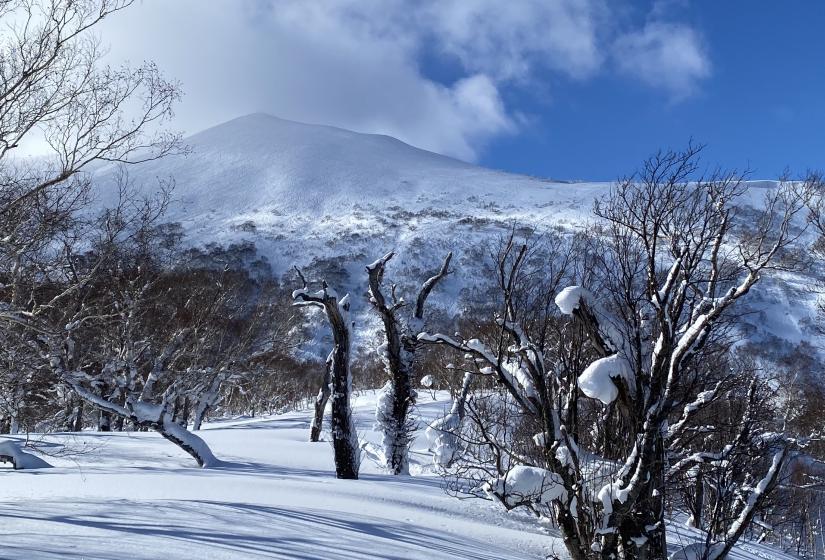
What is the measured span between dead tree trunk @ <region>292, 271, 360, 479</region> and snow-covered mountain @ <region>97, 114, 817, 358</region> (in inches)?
1914

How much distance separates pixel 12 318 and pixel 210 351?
2241cm

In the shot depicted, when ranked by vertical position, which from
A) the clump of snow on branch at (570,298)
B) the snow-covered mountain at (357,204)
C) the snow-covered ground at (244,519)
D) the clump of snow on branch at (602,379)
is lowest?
the snow-covered ground at (244,519)

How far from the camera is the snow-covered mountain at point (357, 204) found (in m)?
78.0

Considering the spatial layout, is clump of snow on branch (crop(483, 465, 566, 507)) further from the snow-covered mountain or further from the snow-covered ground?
the snow-covered mountain

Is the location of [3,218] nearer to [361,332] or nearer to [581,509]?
[581,509]

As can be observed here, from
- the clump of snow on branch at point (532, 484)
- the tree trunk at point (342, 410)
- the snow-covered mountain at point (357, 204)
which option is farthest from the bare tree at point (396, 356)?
the snow-covered mountain at point (357, 204)

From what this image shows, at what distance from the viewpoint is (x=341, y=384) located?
1088 cm

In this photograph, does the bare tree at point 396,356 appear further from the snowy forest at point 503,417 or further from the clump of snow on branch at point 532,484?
the clump of snow on branch at point 532,484

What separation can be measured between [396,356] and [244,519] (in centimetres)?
775

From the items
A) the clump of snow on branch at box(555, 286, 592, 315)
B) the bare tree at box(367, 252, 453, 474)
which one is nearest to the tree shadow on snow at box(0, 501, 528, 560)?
the clump of snow on branch at box(555, 286, 592, 315)

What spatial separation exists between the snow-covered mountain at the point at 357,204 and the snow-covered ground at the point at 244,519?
50.4m

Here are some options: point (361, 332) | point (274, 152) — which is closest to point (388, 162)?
point (274, 152)

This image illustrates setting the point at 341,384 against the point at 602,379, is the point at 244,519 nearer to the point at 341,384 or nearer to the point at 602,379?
the point at 602,379

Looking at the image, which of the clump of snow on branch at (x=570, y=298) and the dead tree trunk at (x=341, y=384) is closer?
the clump of snow on branch at (x=570, y=298)
